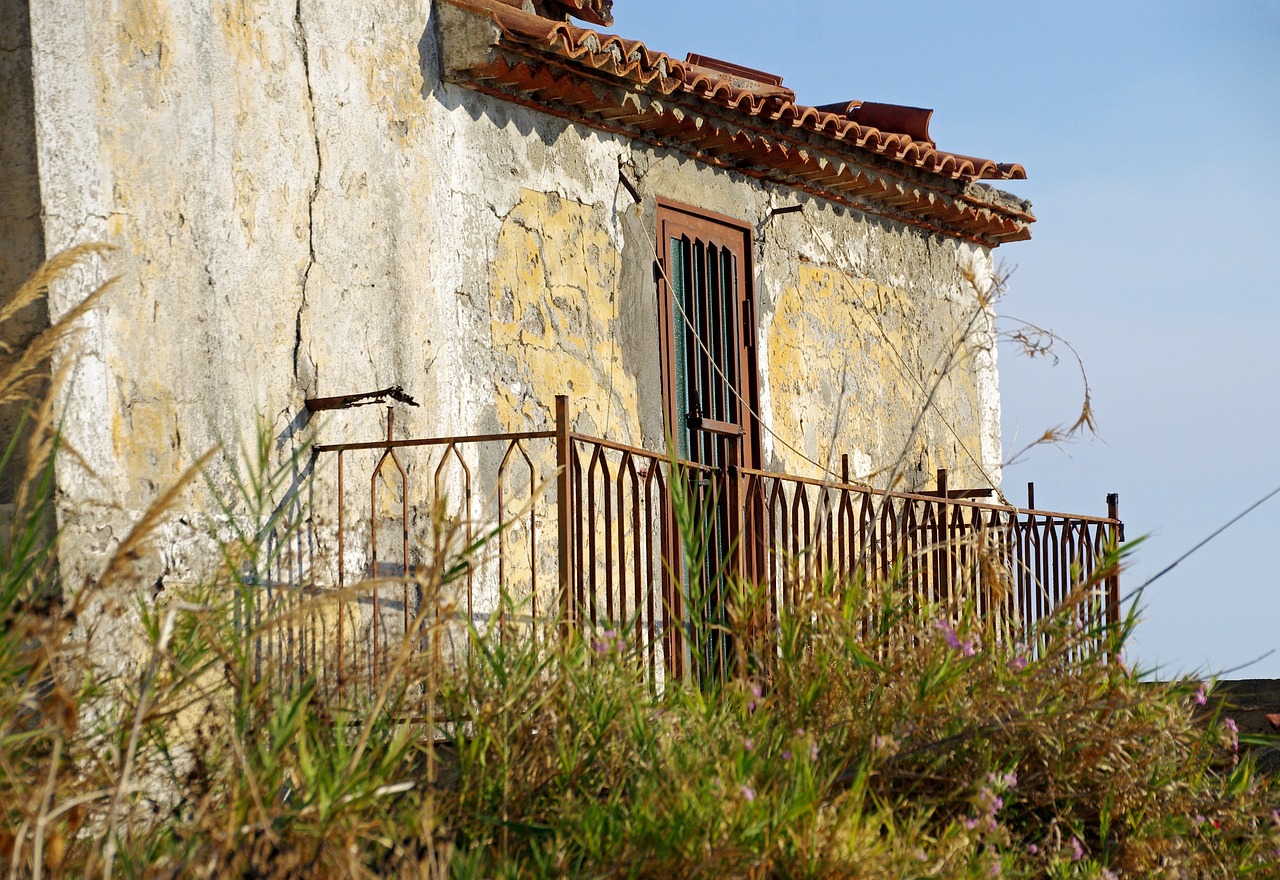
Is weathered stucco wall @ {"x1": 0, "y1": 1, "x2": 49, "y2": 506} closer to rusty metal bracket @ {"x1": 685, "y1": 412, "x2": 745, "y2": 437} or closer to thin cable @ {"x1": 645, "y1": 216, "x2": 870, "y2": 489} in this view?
thin cable @ {"x1": 645, "y1": 216, "x2": 870, "y2": 489}

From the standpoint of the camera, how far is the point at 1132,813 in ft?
13.6

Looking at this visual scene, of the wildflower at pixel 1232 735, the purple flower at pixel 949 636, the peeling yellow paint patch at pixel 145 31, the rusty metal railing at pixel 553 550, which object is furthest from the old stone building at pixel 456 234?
the wildflower at pixel 1232 735

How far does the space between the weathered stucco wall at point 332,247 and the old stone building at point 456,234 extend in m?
0.01

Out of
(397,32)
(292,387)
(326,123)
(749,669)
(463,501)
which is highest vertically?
(397,32)

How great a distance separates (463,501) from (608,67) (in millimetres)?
1858

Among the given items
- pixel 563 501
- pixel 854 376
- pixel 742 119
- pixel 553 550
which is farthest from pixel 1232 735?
pixel 854 376

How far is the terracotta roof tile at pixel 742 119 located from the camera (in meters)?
5.98

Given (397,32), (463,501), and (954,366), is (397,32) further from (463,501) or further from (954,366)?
(954,366)

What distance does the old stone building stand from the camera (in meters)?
4.52

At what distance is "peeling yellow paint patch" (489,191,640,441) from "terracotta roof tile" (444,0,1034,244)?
19.2 inches

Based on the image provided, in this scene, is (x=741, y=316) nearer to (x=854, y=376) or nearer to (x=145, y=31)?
(x=854, y=376)

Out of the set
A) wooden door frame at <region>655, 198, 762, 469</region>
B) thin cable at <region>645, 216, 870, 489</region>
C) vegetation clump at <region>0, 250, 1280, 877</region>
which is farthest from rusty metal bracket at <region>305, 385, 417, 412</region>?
thin cable at <region>645, 216, 870, 489</region>

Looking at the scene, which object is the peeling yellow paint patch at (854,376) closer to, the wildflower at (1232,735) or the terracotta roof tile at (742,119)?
the terracotta roof tile at (742,119)

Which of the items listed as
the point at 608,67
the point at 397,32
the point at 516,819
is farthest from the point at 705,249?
the point at 516,819
